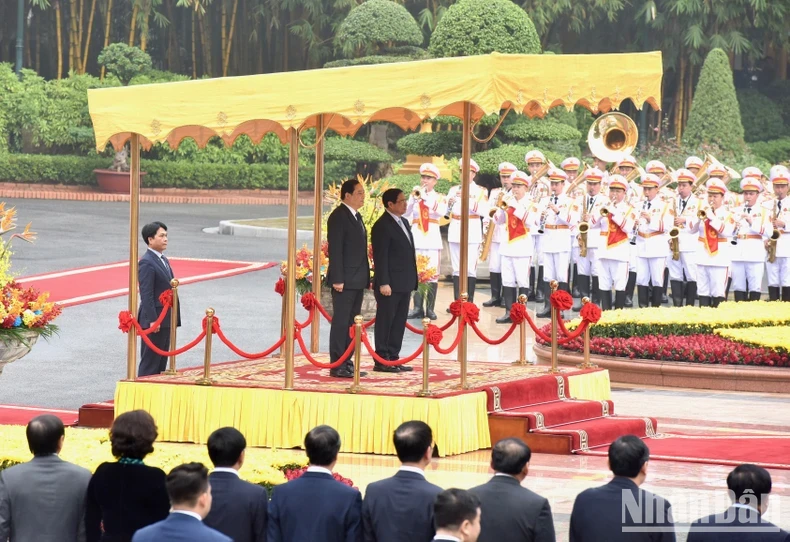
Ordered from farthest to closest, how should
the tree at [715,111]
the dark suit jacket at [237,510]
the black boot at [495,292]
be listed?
the tree at [715,111], the black boot at [495,292], the dark suit jacket at [237,510]

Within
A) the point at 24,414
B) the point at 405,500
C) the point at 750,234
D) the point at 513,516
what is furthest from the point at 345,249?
the point at 750,234

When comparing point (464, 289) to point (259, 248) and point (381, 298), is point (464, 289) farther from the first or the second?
point (259, 248)

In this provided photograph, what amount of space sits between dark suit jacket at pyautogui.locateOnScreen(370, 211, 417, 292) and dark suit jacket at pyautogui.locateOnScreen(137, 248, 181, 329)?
174 centimetres

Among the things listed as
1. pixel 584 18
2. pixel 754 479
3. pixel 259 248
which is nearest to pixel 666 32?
pixel 584 18

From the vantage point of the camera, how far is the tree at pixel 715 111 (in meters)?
34.0

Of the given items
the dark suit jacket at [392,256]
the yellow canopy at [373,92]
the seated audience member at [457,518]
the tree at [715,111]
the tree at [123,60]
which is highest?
the tree at [123,60]

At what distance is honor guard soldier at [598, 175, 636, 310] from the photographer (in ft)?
63.2

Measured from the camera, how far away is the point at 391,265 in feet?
39.3

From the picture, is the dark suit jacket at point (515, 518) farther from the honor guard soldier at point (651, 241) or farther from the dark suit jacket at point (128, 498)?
the honor guard soldier at point (651, 241)

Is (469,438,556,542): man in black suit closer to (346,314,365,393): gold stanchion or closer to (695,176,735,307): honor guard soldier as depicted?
(346,314,365,393): gold stanchion

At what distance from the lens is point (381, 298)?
12.1 m

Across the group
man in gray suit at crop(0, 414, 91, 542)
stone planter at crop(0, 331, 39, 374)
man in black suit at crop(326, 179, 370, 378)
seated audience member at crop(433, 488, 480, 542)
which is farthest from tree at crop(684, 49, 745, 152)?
seated audience member at crop(433, 488, 480, 542)

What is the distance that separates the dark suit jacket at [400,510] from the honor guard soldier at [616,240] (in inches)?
525

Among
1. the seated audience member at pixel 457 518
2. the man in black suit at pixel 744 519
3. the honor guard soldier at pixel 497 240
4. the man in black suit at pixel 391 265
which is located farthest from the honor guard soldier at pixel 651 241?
the seated audience member at pixel 457 518
